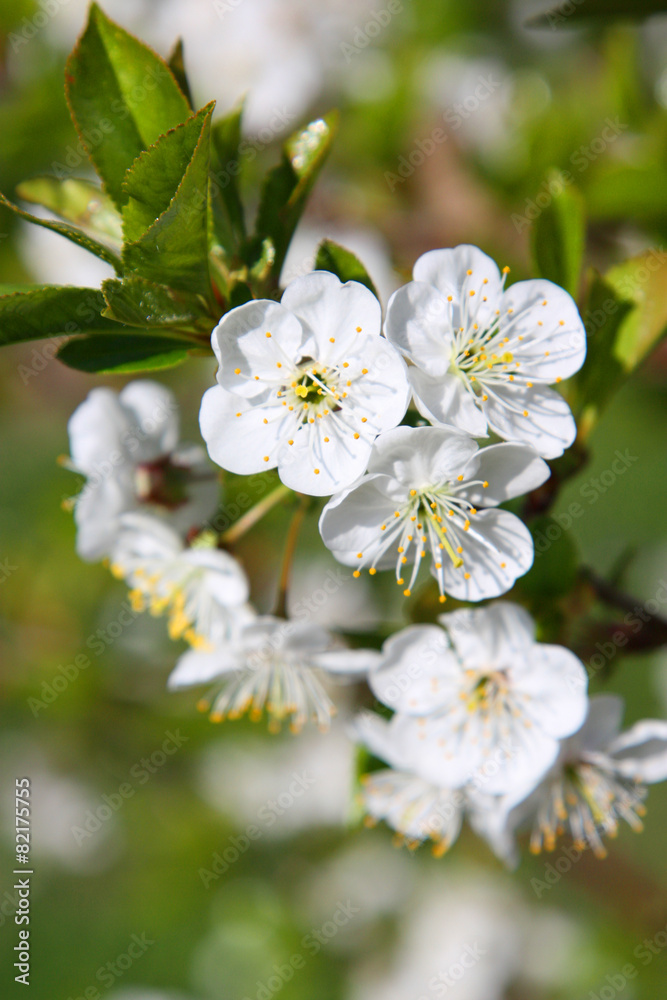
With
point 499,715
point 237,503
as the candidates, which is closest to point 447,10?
point 237,503

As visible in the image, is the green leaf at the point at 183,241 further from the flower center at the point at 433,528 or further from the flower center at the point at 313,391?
the flower center at the point at 433,528

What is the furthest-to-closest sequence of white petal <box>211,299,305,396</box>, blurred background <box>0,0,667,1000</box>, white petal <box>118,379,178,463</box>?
blurred background <box>0,0,667,1000</box>
white petal <box>118,379,178,463</box>
white petal <box>211,299,305,396</box>

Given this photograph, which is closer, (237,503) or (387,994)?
(237,503)

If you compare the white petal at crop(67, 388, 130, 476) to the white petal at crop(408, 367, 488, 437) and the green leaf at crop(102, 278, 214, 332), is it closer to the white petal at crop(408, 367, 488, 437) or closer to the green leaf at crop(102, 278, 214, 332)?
the green leaf at crop(102, 278, 214, 332)

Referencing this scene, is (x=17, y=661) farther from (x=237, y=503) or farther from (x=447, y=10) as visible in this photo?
(x=447, y=10)

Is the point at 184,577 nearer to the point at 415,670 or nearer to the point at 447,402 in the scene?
the point at 415,670

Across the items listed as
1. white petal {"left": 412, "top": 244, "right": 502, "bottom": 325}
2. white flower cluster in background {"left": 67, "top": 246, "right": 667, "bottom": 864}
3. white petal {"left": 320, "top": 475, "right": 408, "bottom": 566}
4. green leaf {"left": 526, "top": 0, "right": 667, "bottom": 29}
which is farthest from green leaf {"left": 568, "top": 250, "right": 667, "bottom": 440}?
green leaf {"left": 526, "top": 0, "right": 667, "bottom": 29}

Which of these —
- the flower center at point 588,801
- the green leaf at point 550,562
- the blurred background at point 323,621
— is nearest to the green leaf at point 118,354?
the green leaf at point 550,562
